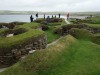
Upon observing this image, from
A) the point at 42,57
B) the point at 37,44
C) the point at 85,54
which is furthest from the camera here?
the point at 37,44

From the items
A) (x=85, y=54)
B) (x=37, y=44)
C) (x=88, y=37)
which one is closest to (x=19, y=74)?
(x=85, y=54)

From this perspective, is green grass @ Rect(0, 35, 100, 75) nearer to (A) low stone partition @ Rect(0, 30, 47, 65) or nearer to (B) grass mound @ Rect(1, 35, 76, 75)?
(B) grass mound @ Rect(1, 35, 76, 75)

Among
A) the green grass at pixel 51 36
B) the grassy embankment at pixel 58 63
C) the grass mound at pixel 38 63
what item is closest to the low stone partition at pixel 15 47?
the grassy embankment at pixel 58 63

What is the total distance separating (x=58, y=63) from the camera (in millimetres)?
18016

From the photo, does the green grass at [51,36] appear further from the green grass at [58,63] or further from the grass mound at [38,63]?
the grass mound at [38,63]

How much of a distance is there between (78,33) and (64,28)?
7.18 m

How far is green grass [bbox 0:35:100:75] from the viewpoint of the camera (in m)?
16.8

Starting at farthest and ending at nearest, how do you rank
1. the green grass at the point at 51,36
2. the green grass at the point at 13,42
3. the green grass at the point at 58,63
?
the green grass at the point at 51,36, the green grass at the point at 13,42, the green grass at the point at 58,63

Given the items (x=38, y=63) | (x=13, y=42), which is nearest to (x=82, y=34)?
(x=13, y=42)

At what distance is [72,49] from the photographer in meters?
22.2

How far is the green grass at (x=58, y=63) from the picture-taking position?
1684 centimetres

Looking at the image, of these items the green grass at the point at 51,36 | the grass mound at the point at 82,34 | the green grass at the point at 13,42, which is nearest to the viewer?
the green grass at the point at 13,42

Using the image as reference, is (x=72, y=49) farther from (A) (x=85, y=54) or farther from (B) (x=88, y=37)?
(B) (x=88, y=37)

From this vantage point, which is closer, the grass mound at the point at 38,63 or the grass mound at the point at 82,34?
the grass mound at the point at 38,63
